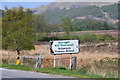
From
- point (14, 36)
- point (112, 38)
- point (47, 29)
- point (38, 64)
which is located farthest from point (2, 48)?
point (112, 38)

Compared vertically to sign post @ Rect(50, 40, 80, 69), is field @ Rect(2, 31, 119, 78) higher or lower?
lower

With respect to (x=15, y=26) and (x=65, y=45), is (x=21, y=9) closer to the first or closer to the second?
(x=15, y=26)

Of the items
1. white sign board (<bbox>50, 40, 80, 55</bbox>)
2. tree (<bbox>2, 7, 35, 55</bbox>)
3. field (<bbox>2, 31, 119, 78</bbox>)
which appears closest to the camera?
field (<bbox>2, 31, 119, 78</bbox>)

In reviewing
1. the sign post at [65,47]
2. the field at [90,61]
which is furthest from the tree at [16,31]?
the sign post at [65,47]

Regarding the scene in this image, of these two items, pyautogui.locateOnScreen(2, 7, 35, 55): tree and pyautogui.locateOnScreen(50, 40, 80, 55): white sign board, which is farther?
pyautogui.locateOnScreen(2, 7, 35, 55): tree

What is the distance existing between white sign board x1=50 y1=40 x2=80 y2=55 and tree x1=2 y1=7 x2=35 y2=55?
16.4 meters

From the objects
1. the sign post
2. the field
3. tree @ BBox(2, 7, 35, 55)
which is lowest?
the field

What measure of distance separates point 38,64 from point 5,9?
1914 cm

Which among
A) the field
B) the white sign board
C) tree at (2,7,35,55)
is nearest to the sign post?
the white sign board

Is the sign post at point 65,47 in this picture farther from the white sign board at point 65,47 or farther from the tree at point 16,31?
the tree at point 16,31

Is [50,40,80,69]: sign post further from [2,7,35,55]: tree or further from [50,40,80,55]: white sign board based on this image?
[2,7,35,55]: tree

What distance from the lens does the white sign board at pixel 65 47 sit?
23.5m

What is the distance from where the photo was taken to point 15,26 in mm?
40062

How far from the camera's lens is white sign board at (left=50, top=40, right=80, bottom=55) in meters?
23.5
